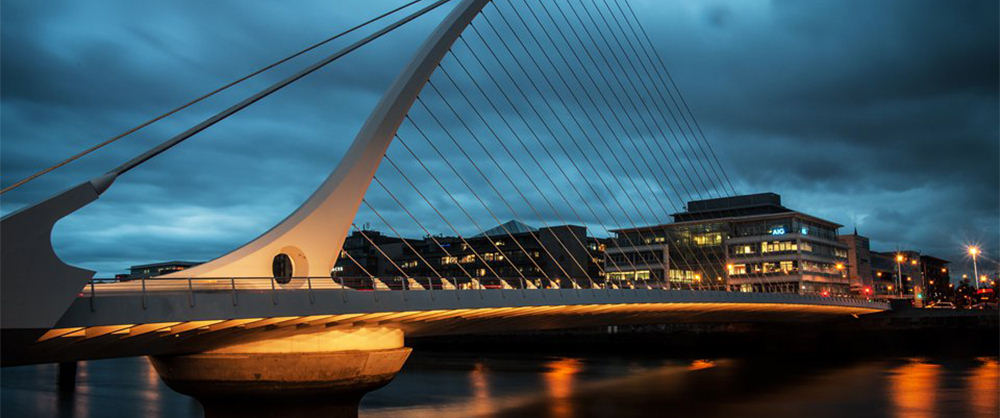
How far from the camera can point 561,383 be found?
47.7 metres

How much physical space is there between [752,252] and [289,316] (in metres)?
71.7

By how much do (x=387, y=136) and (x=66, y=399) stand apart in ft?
101

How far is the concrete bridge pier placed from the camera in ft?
67.5

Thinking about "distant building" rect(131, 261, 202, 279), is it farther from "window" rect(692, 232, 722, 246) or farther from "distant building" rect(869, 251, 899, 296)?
"distant building" rect(869, 251, 899, 296)

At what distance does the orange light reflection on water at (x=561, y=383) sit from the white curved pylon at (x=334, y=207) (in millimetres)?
16542

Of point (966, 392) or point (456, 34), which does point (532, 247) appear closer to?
point (966, 392)

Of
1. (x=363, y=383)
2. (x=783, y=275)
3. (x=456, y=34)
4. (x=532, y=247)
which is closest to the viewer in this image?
(x=363, y=383)

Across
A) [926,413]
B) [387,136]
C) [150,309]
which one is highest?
[387,136]

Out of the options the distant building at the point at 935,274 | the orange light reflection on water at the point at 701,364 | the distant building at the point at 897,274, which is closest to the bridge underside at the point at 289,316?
the orange light reflection on water at the point at 701,364

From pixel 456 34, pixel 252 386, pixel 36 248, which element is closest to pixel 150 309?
pixel 36 248

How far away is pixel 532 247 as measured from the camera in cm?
10150

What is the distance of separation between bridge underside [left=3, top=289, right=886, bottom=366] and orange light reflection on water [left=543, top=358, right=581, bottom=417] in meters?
5.80

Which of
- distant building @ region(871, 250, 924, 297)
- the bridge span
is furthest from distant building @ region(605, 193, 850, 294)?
the bridge span

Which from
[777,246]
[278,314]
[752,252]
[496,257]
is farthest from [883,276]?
[278,314]
